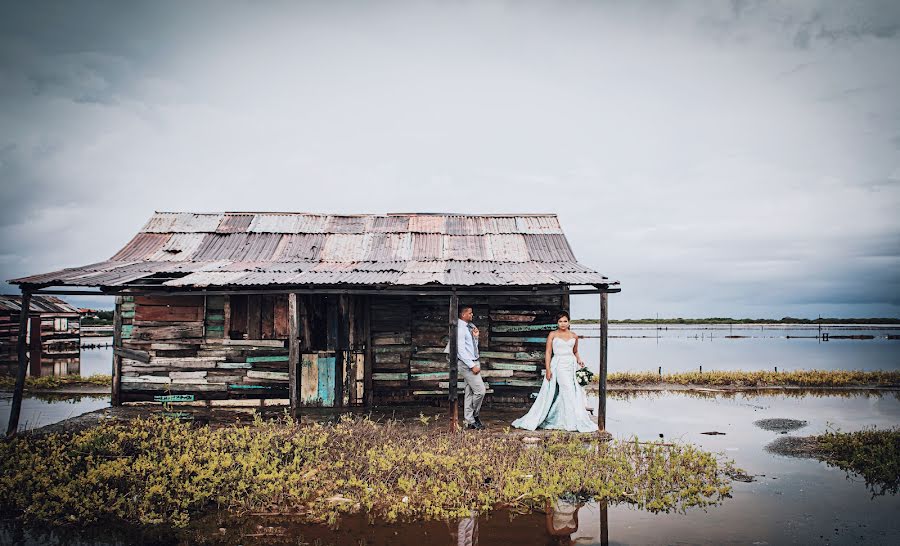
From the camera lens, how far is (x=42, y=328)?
96.5 feet

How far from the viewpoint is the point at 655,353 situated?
3825 centimetres

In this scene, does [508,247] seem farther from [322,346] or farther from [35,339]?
[35,339]

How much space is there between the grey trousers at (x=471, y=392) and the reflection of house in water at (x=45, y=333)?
862 inches

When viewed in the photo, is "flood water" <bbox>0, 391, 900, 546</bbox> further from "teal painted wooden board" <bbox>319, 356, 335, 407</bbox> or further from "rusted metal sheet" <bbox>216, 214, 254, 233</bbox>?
"rusted metal sheet" <bbox>216, 214, 254, 233</bbox>

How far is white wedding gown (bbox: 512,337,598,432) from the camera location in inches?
399

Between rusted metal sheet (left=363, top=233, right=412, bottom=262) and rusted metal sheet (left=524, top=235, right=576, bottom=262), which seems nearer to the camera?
rusted metal sheet (left=363, top=233, right=412, bottom=262)

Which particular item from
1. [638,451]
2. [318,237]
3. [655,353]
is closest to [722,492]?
[638,451]

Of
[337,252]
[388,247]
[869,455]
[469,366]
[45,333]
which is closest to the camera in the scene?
[869,455]

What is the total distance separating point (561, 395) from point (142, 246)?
11049 millimetres

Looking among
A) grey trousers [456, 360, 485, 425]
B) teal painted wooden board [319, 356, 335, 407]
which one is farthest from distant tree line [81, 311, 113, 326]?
grey trousers [456, 360, 485, 425]

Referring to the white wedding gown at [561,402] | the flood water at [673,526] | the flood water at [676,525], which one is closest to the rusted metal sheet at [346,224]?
the white wedding gown at [561,402]

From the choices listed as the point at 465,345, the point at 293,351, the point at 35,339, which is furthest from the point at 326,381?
the point at 35,339

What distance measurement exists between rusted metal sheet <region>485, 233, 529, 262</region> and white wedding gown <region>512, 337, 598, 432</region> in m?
3.33

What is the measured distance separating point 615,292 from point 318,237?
790 centimetres
